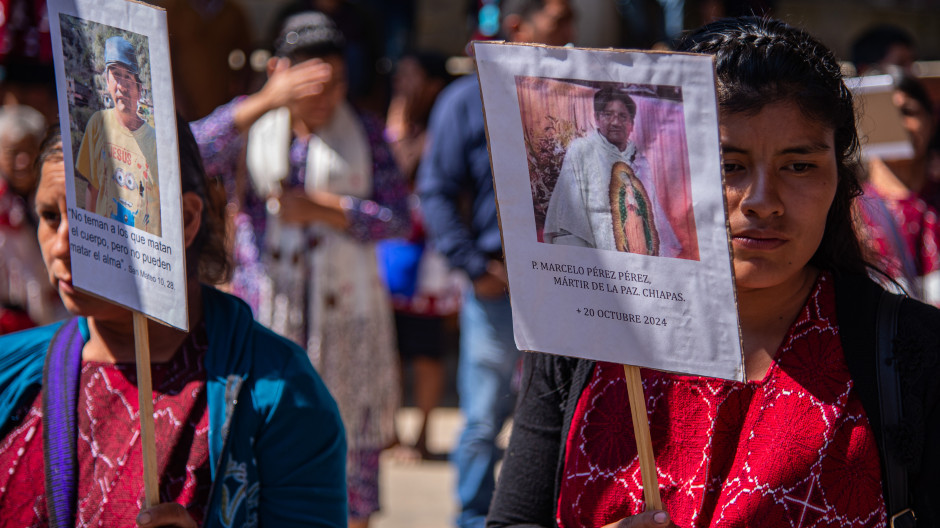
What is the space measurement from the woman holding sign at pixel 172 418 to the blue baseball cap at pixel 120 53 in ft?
1.08

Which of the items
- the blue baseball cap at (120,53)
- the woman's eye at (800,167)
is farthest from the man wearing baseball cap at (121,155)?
the woman's eye at (800,167)

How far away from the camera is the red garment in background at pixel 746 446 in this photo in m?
1.65

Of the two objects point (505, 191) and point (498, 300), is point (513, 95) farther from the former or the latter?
point (498, 300)

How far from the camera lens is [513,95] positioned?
1.56 m

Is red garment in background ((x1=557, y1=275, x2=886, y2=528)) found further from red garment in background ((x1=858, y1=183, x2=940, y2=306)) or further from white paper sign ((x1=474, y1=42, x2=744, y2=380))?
red garment in background ((x1=858, y1=183, x2=940, y2=306))

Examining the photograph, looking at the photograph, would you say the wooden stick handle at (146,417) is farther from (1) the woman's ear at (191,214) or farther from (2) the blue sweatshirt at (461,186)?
(2) the blue sweatshirt at (461,186)

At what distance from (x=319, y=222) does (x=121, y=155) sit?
81.2 inches

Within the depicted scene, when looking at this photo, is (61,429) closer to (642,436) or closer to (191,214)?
(191,214)

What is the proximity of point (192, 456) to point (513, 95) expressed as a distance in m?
0.91

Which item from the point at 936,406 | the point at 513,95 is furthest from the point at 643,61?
the point at 936,406

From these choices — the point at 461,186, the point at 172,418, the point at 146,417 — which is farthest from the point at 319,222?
the point at 146,417

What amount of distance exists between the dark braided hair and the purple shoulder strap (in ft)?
4.26

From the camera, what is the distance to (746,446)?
5.59 feet

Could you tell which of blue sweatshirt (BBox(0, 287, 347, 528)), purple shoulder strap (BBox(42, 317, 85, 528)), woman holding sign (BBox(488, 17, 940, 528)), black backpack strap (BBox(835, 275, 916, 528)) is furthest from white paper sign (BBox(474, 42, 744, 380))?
purple shoulder strap (BBox(42, 317, 85, 528))
